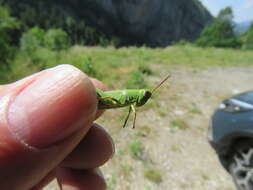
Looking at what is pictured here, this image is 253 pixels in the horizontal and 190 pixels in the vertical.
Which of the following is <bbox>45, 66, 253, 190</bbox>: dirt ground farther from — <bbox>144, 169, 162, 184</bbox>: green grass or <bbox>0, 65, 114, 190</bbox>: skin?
<bbox>0, 65, 114, 190</bbox>: skin

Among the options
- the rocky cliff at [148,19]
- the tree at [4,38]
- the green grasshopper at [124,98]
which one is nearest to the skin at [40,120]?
the green grasshopper at [124,98]

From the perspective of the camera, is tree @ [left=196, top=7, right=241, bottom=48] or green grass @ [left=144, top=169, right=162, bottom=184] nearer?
green grass @ [left=144, top=169, right=162, bottom=184]

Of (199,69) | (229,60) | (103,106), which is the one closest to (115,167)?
(103,106)

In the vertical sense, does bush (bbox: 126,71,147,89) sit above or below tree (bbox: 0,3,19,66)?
below

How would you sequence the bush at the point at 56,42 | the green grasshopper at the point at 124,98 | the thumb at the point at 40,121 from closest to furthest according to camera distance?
the thumb at the point at 40,121 → the green grasshopper at the point at 124,98 → the bush at the point at 56,42

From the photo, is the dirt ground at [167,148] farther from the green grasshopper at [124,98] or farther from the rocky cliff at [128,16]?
the rocky cliff at [128,16]

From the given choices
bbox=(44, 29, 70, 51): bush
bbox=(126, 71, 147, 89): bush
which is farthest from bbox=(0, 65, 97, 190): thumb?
bbox=(44, 29, 70, 51): bush

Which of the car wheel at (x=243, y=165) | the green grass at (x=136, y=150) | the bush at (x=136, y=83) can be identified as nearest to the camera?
the car wheel at (x=243, y=165)
